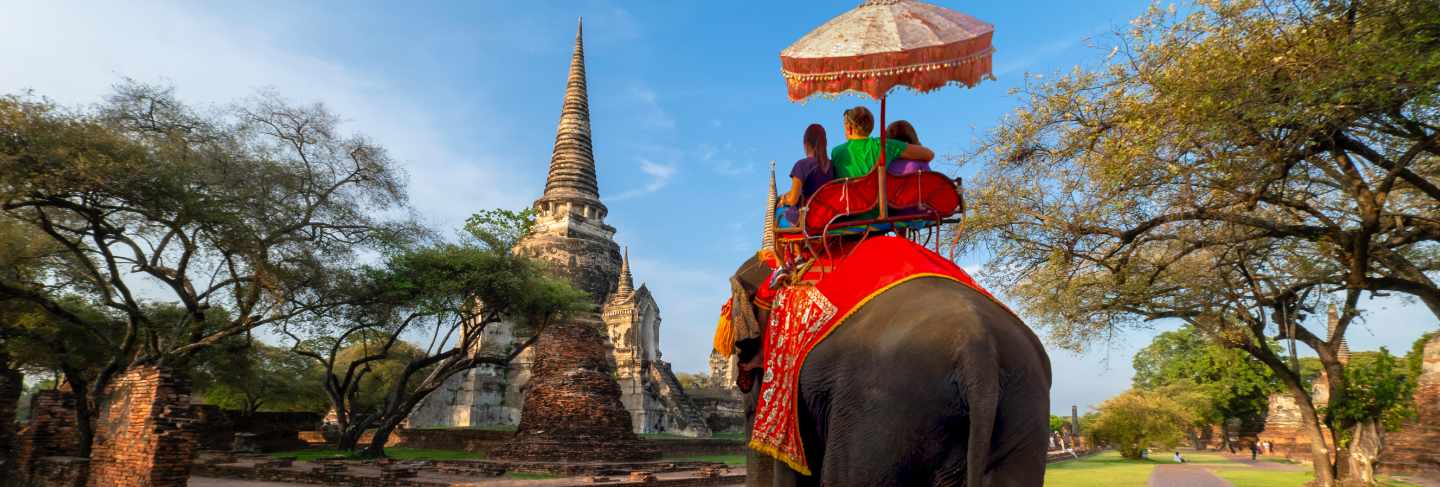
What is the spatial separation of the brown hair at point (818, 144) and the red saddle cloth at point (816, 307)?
538mm

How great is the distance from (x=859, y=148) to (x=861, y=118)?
155 millimetres

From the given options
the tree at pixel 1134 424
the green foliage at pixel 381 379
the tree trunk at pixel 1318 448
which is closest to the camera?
the tree trunk at pixel 1318 448

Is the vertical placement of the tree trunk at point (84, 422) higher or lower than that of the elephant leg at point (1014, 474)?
lower

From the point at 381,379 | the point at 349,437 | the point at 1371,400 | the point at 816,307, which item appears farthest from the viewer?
the point at 381,379

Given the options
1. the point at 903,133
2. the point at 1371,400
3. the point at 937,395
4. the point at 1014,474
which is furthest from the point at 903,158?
the point at 1371,400


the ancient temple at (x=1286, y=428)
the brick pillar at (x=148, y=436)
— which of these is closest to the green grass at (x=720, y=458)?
the brick pillar at (x=148, y=436)

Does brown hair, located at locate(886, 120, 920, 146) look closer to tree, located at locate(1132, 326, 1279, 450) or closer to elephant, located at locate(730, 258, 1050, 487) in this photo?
Answer: elephant, located at locate(730, 258, 1050, 487)

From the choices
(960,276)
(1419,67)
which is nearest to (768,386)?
(960,276)

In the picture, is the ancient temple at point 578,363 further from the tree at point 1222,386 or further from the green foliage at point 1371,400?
the tree at point 1222,386

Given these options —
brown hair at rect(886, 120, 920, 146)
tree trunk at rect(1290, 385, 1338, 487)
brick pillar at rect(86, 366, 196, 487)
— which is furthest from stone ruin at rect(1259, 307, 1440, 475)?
brick pillar at rect(86, 366, 196, 487)

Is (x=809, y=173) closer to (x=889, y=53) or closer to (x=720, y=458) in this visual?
(x=889, y=53)

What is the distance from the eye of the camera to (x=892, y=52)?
342cm

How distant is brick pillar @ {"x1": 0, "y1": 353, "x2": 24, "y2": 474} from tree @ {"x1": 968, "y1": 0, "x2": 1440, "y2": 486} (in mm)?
16143

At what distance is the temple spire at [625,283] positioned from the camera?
124 ft
